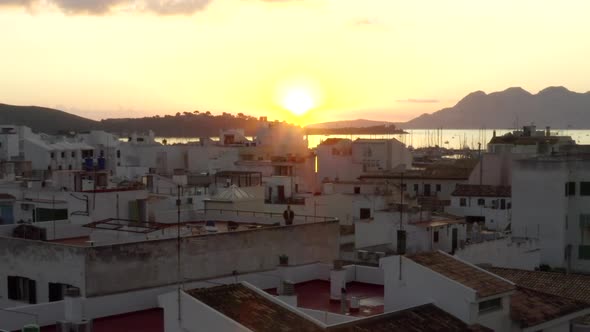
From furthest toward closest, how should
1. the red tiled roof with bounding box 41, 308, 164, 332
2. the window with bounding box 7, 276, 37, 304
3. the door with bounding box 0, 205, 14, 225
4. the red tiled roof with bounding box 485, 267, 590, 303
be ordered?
the door with bounding box 0, 205, 14, 225
the red tiled roof with bounding box 485, 267, 590, 303
the window with bounding box 7, 276, 37, 304
the red tiled roof with bounding box 41, 308, 164, 332

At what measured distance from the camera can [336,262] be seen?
1867 centimetres

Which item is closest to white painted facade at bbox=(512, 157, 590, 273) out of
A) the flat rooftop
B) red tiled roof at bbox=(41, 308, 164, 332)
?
the flat rooftop

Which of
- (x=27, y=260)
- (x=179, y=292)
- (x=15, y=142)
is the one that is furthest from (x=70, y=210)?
(x=15, y=142)

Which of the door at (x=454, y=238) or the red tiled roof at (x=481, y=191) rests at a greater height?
the red tiled roof at (x=481, y=191)

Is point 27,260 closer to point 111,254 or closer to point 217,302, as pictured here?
point 111,254

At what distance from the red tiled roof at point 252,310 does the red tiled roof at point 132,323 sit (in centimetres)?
215

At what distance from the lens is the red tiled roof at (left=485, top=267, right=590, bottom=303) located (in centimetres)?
2445

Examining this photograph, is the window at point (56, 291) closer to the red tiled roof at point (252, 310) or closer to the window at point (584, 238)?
the red tiled roof at point (252, 310)

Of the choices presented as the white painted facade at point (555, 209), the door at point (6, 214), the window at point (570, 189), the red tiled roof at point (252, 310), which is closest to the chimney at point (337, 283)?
the red tiled roof at point (252, 310)

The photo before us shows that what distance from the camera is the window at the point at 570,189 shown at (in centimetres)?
3769

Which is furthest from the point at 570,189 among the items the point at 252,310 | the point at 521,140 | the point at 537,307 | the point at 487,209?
the point at 521,140

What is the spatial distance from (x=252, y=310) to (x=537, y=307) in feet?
24.4

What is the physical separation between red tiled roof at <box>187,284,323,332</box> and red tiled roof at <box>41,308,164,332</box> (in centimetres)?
215

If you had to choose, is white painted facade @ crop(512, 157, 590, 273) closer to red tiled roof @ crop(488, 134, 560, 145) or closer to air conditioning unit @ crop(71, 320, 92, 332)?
red tiled roof @ crop(488, 134, 560, 145)
